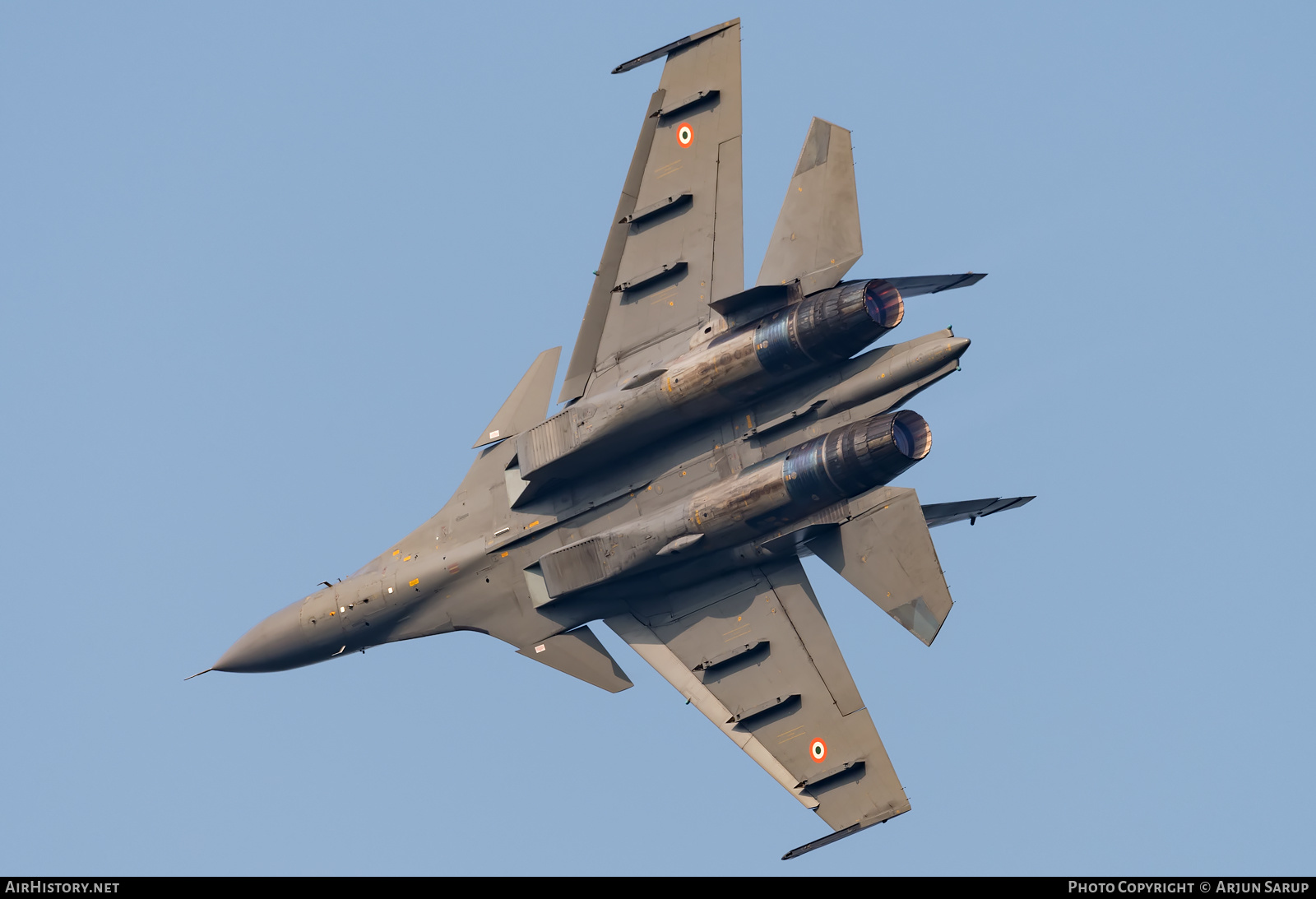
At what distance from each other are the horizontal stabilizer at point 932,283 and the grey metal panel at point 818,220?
127cm

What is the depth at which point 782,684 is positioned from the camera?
39125mm

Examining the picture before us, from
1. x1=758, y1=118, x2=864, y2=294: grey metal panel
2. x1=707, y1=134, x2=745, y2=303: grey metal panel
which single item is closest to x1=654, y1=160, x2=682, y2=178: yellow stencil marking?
x1=707, y1=134, x2=745, y2=303: grey metal panel

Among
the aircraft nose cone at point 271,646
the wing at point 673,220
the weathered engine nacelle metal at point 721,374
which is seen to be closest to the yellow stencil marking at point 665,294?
the wing at point 673,220

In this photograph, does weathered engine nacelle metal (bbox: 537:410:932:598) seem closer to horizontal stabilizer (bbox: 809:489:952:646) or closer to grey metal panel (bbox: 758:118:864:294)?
horizontal stabilizer (bbox: 809:489:952:646)

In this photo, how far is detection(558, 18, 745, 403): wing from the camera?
131 feet

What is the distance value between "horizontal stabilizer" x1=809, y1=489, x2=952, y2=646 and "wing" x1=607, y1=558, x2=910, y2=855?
2.14m

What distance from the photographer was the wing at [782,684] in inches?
1517

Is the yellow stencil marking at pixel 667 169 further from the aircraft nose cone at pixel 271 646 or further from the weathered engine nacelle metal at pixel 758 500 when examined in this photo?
the aircraft nose cone at pixel 271 646

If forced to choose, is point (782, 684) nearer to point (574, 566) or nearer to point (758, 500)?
point (758, 500)

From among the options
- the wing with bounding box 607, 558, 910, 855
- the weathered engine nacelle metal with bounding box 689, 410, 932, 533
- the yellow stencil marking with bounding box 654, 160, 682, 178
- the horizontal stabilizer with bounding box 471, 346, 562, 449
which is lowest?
the wing with bounding box 607, 558, 910, 855

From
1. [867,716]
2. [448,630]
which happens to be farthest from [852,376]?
[448,630]

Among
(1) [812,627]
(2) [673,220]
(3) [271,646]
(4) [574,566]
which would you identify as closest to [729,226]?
(2) [673,220]

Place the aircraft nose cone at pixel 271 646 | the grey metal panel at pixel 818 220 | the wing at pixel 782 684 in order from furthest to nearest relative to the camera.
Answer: the aircraft nose cone at pixel 271 646
the wing at pixel 782 684
the grey metal panel at pixel 818 220

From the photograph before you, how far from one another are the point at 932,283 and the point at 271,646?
1861 centimetres
